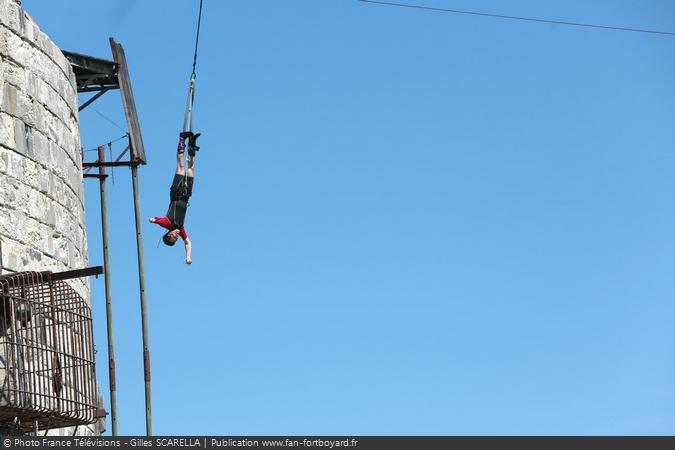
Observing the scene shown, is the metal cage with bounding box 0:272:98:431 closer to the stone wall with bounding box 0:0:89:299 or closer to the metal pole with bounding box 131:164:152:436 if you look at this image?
the stone wall with bounding box 0:0:89:299

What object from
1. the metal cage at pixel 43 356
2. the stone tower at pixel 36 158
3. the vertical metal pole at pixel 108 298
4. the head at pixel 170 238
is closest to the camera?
the metal cage at pixel 43 356

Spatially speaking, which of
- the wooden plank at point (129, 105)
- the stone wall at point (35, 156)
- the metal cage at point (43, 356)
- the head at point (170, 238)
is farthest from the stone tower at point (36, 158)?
the wooden plank at point (129, 105)

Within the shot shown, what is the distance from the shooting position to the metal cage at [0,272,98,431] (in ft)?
39.7

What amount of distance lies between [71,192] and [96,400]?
2170 millimetres

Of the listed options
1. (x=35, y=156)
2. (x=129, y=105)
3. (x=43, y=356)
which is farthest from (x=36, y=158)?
(x=129, y=105)

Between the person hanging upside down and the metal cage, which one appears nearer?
the metal cage

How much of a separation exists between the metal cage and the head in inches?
47.2

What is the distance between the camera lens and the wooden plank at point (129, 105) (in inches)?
654

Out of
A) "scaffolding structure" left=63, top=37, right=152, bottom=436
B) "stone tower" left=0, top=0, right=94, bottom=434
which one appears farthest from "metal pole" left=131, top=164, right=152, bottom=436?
"stone tower" left=0, top=0, right=94, bottom=434

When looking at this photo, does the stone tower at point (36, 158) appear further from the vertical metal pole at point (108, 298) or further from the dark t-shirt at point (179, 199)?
the vertical metal pole at point (108, 298)

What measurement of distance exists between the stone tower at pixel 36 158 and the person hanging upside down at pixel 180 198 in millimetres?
866

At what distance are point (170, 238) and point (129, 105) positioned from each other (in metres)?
3.07
